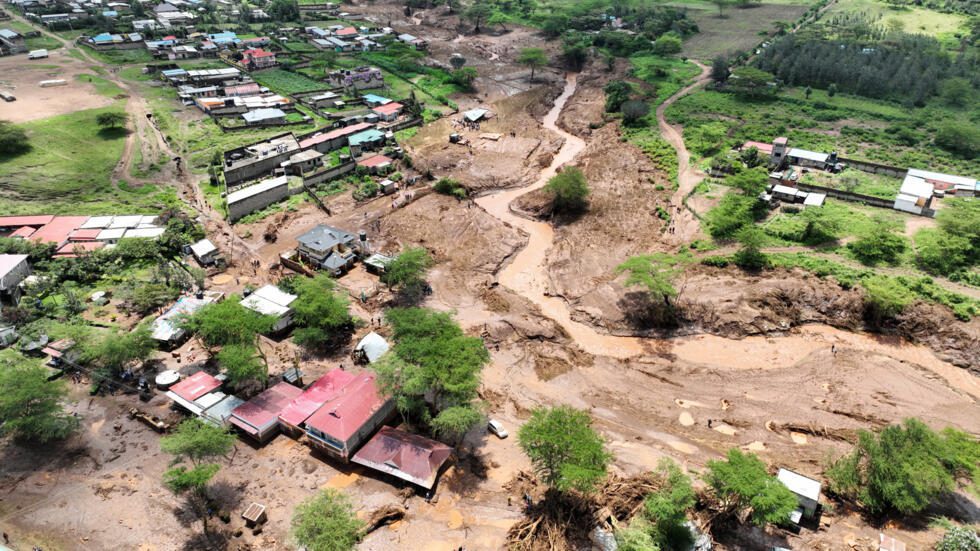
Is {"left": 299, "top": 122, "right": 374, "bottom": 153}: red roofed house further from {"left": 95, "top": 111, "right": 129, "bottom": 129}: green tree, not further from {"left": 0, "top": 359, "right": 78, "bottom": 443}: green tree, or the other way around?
{"left": 0, "top": 359, "right": 78, "bottom": 443}: green tree

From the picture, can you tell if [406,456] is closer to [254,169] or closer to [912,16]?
[254,169]

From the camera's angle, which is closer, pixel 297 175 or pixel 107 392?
pixel 107 392

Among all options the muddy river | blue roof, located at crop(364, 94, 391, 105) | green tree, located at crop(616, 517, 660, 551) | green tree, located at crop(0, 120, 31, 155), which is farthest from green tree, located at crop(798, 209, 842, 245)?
green tree, located at crop(0, 120, 31, 155)

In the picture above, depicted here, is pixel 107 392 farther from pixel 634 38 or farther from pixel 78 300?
pixel 634 38

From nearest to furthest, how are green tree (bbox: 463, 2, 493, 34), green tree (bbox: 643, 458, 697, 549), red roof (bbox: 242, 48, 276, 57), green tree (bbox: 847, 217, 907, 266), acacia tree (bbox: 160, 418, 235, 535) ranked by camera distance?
green tree (bbox: 643, 458, 697, 549), acacia tree (bbox: 160, 418, 235, 535), green tree (bbox: 847, 217, 907, 266), red roof (bbox: 242, 48, 276, 57), green tree (bbox: 463, 2, 493, 34)

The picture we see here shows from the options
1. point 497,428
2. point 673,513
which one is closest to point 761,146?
point 497,428

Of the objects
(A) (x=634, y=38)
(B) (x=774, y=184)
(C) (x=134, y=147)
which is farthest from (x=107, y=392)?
(A) (x=634, y=38)
